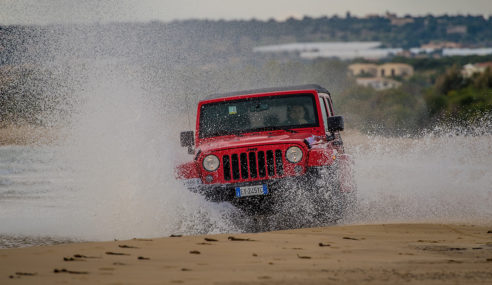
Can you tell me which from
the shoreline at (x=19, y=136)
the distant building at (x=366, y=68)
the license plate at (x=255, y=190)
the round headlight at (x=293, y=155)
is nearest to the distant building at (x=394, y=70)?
the distant building at (x=366, y=68)

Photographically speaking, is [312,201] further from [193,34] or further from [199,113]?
[193,34]

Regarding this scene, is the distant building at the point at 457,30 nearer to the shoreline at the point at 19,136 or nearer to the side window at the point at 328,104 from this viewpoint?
the shoreline at the point at 19,136

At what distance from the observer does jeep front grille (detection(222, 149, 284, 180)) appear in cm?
1022

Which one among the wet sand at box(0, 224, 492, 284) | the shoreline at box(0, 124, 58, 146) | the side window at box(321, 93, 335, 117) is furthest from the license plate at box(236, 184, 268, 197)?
the shoreline at box(0, 124, 58, 146)

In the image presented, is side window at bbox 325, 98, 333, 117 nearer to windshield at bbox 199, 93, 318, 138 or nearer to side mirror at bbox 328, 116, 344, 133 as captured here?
windshield at bbox 199, 93, 318, 138

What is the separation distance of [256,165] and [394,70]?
98.8m

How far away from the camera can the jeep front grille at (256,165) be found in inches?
402

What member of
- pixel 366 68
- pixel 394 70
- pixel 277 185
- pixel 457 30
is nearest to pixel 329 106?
pixel 277 185

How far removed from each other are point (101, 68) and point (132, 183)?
9.21 meters

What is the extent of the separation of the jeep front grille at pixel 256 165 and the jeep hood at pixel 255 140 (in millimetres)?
121

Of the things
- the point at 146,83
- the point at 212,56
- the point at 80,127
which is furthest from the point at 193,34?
the point at 80,127

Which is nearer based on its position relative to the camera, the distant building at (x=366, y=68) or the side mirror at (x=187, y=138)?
the side mirror at (x=187, y=138)

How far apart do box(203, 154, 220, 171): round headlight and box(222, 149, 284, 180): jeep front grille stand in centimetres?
17

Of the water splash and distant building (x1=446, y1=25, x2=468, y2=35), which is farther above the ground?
distant building (x1=446, y1=25, x2=468, y2=35)
